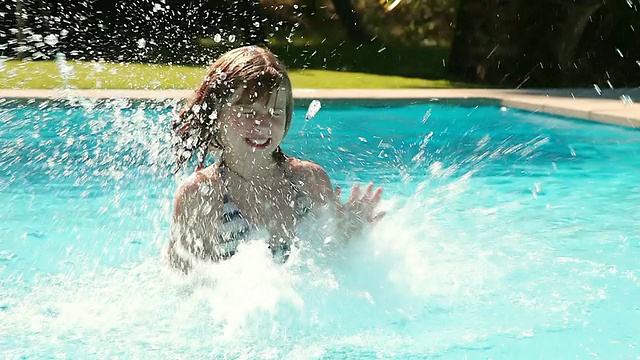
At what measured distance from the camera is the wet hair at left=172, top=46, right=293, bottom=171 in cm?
344

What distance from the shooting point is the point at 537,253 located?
5066 millimetres

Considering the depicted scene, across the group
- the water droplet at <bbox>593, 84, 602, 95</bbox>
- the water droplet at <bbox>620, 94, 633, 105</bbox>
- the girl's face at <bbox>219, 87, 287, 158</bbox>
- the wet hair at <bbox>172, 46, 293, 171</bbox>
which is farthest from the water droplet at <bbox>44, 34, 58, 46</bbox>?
the girl's face at <bbox>219, 87, 287, 158</bbox>

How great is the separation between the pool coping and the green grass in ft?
2.85

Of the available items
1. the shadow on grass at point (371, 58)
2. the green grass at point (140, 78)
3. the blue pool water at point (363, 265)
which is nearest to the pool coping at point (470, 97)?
the green grass at point (140, 78)

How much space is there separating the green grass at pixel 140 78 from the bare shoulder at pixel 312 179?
8.43 m

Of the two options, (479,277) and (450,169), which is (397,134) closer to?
(450,169)

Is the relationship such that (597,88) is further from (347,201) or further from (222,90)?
(222,90)

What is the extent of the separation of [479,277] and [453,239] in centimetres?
95

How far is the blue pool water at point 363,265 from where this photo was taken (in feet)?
11.6

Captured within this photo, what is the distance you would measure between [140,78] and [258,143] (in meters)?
10.2

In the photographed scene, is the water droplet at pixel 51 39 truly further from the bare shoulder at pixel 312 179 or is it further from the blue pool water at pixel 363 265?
the bare shoulder at pixel 312 179

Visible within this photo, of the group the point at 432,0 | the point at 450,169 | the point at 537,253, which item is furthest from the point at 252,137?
the point at 432,0

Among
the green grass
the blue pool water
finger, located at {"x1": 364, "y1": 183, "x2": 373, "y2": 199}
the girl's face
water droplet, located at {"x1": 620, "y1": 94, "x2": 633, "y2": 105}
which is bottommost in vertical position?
the green grass

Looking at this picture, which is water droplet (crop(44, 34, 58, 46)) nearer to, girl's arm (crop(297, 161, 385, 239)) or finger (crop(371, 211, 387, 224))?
girl's arm (crop(297, 161, 385, 239))
